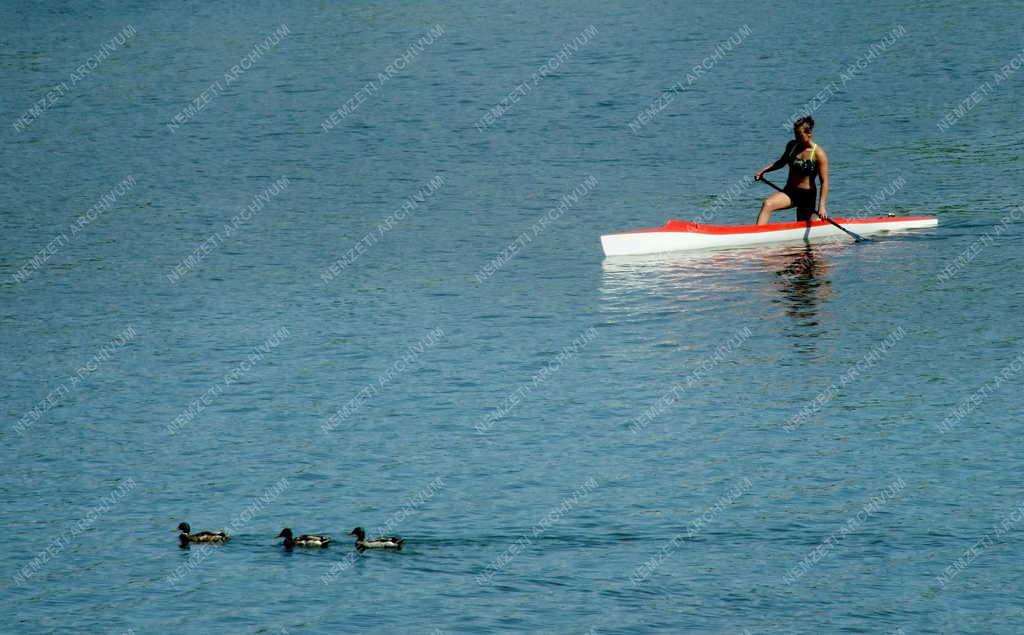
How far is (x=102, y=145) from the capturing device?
53000 mm

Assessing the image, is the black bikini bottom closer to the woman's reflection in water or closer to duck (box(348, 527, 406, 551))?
the woman's reflection in water

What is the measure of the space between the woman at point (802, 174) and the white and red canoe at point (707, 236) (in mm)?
365

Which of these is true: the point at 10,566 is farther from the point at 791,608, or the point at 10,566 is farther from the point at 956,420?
the point at 956,420

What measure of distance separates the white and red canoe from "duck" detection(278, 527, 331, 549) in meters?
16.5

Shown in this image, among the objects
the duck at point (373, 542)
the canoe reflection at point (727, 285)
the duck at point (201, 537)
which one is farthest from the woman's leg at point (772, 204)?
the duck at point (201, 537)

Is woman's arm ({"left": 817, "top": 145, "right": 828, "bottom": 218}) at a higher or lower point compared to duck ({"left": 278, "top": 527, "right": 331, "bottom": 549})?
higher

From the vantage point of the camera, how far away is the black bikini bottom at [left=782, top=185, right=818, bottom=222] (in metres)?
36.7

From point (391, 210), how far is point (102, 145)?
48.7 ft

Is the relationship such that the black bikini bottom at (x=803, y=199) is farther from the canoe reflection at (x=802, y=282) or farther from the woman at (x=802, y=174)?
the canoe reflection at (x=802, y=282)

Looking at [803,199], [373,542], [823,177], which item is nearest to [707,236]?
[803,199]

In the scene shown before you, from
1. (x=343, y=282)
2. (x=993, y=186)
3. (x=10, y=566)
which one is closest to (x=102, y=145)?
(x=343, y=282)

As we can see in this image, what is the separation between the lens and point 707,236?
3684 centimetres

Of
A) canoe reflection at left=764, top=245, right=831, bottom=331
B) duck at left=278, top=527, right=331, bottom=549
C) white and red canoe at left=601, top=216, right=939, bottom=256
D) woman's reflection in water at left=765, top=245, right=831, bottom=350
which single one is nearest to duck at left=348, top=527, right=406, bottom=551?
duck at left=278, top=527, right=331, bottom=549

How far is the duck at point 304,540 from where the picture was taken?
2141cm
